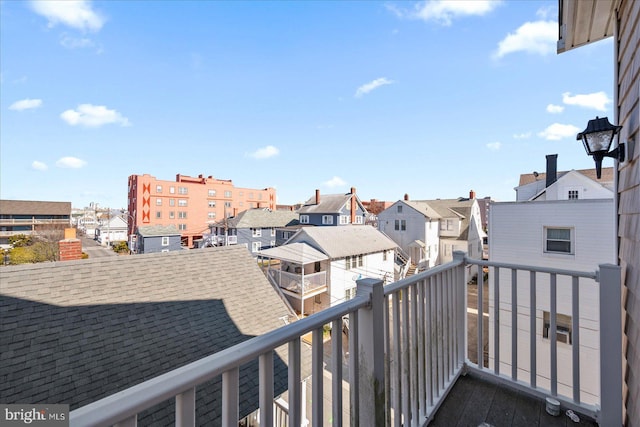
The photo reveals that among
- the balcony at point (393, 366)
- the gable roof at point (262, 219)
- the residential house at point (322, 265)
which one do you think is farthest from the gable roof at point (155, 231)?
the balcony at point (393, 366)

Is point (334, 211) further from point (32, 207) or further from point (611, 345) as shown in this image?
point (32, 207)

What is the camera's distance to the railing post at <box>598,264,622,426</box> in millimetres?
1669

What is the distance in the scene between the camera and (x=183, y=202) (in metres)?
31.2

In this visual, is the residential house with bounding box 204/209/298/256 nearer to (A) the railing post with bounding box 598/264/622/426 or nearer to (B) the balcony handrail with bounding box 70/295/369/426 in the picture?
(A) the railing post with bounding box 598/264/622/426

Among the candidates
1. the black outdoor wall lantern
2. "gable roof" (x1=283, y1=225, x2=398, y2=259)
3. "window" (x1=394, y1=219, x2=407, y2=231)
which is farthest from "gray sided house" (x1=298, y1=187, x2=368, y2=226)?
the black outdoor wall lantern

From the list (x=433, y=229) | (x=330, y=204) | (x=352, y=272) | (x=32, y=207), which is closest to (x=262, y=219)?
(x=330, y=204)

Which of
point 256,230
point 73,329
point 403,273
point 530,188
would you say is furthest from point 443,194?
point 73,329

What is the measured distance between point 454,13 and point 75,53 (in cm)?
883

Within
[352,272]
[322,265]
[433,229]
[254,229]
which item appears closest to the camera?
[322,265]

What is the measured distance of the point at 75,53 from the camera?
6859 mm

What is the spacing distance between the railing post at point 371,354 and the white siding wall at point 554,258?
6340 millimetres

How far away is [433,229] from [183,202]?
26464 mm

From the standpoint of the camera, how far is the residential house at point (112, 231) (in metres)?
32.1

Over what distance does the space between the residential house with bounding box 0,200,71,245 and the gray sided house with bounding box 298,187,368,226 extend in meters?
23.6
